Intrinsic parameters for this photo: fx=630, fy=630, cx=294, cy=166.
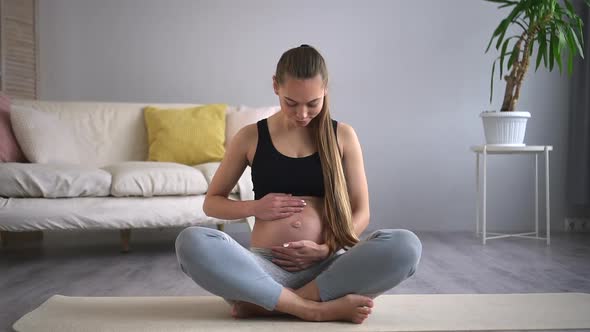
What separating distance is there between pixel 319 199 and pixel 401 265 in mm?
316

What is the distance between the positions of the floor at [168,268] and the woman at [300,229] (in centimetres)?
65

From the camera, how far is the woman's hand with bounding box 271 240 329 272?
1.72 metres

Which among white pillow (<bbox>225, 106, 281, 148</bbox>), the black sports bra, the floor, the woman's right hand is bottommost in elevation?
the floor

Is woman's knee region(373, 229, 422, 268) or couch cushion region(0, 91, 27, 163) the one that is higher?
couch cushion region(0, 91, 27, 163)

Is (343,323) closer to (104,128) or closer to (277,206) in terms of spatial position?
(277,206)

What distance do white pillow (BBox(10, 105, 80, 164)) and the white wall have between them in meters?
0.80

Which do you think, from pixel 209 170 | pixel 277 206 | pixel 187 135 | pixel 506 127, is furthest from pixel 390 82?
pixel 277 206

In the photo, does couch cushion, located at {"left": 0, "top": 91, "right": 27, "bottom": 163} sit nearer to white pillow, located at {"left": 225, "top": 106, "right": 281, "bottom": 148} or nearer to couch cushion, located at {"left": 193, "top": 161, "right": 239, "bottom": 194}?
couch cushion, located at {"left": 193, "top": 161, "right": 239, "bottom": 194}

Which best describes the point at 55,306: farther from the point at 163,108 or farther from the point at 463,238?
the point at 463,238

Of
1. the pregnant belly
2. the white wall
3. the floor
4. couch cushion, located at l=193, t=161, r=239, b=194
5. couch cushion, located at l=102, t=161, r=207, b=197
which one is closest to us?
the pregnant belly

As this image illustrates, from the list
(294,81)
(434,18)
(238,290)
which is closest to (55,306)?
(238,290)

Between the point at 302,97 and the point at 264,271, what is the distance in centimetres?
48

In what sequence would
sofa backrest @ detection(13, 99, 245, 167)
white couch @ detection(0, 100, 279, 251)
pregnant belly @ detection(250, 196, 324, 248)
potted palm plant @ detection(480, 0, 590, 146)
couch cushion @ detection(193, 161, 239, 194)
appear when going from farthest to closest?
sofa backrest @ detection(13, 99, 245, 167) → potted palm plant @ detection(480, 0, 590, 146) → couch cushion @ detection(193, 161, 239, 194) → white couch @ detection(0, 100, 279, 251) → pregnant belly @ detection(250, 196, 324, 248)

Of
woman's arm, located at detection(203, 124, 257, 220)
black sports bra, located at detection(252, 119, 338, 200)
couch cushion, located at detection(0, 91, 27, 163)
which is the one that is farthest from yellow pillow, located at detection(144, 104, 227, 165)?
black sports bra, located at detection(252, 119, 338, 200)
